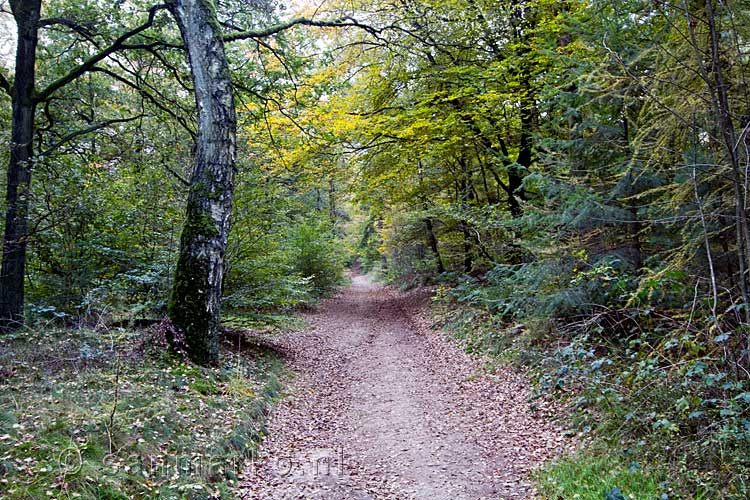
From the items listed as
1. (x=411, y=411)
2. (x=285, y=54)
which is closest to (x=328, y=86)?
(x=285, y=54)

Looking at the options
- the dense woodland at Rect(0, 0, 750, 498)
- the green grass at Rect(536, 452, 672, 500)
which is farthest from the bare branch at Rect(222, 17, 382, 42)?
the green grass at Rect(536, 452, 672, 500)

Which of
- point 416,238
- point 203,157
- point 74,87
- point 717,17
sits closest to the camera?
point 717,17

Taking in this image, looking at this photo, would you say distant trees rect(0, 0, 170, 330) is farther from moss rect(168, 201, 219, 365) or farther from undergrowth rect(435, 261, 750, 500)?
undergrowth rect(435, 261, 750, 500)

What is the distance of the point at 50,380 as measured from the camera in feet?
16.1

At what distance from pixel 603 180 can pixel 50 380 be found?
25.0 feet

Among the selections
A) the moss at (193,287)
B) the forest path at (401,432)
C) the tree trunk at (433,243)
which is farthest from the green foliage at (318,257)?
the moss at (193,287)

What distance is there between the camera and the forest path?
4.52 metres

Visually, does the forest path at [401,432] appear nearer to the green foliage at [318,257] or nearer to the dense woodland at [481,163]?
the dense woodland at [481,163]

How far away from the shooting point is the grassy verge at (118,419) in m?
3.43

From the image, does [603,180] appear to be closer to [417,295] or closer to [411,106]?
[411,106]

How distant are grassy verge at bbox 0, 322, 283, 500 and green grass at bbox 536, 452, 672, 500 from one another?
304cm

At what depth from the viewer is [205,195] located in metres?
6.43

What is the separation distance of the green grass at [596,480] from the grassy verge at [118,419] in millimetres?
3036

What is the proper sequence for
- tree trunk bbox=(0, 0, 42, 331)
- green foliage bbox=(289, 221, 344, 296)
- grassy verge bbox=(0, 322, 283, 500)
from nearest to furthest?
grassy verge bbox=(0, 322, 283, 500) < tree trunk bbox=(0, 0, 42, 331) < green foliage bbox=(289, 221, 344, 296)
